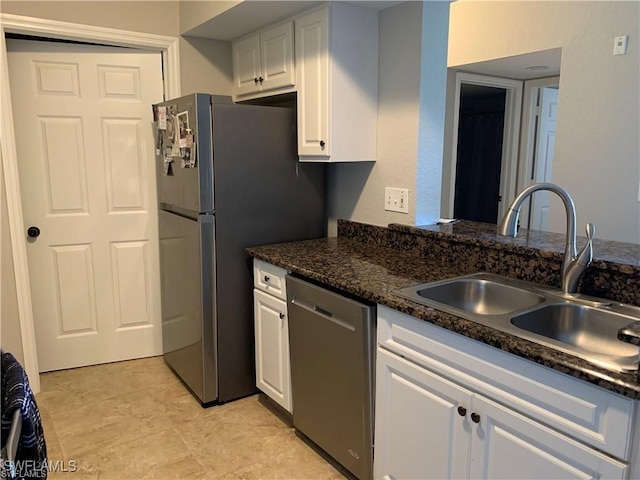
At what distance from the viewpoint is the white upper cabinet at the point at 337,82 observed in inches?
91.2

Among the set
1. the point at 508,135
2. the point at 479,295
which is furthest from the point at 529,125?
the point at 479,295

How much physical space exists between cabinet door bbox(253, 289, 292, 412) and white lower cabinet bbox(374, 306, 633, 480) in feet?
2.09

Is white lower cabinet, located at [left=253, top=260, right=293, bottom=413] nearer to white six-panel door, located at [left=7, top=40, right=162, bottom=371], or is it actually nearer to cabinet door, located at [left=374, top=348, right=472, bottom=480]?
cabinet door, located at [left=374, top=348, right=472, bottom=480]

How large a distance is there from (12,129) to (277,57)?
144cm

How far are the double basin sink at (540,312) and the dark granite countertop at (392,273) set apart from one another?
0.04m

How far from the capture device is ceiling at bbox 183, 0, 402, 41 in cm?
231

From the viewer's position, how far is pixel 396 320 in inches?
65.8

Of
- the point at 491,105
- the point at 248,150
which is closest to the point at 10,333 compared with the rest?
the point at 248,150

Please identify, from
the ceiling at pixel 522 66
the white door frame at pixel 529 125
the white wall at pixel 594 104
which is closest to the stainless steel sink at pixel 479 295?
the white wall at pixel 594 104

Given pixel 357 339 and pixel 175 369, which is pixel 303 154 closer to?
pixel 357 339

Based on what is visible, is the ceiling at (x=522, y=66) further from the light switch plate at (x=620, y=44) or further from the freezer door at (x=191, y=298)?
the freezer door at (x=191, y=298)

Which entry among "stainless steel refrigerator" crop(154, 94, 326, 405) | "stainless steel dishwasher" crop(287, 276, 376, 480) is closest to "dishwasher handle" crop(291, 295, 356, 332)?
"stainless steel dishwasher" crop(287, 276, 376, 480)

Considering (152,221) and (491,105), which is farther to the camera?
(491,105)

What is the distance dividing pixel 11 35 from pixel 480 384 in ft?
9.58
